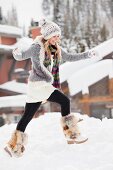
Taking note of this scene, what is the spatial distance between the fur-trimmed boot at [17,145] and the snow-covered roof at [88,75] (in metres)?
14.2

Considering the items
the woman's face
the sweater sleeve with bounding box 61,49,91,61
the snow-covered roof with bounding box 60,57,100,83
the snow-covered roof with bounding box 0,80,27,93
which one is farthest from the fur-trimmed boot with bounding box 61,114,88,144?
the snow-covered roof with bounding box 0,80,27,93

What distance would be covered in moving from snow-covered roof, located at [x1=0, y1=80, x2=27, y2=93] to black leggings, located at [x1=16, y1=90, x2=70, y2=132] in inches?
726

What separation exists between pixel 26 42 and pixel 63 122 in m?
22.7

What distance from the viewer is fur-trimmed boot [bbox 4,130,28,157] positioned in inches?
204

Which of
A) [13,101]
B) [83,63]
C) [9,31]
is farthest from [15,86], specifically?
[9,31]

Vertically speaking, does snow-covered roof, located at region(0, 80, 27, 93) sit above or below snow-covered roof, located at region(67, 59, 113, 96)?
below

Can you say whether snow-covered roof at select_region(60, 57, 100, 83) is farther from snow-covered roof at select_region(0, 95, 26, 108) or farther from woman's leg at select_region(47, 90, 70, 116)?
woman's leg at select_region(47, 90, 70, 116)

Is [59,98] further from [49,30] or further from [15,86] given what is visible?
[15,86]

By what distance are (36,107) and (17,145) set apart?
A: 0.51 metres

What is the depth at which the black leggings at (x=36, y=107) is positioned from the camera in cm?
533

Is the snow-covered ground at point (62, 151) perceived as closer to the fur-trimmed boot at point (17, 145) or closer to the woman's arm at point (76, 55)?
the fur-trimmed boot at point (17, 145)

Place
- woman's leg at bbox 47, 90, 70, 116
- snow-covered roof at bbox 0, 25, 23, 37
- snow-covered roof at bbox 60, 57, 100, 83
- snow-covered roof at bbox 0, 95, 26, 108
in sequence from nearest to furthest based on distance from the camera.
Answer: woman's leg at bbox 47, 90, 70, 116 < snow-covered roof at bbox 60, 57, 100, 83 < snow-covered roof at bbox 0, 95, 26, 108 < snow-covered roof at bbox 0, 25, 23, 37

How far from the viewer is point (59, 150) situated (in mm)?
5262

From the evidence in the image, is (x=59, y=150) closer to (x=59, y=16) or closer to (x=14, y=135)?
(x=14, y=135)
